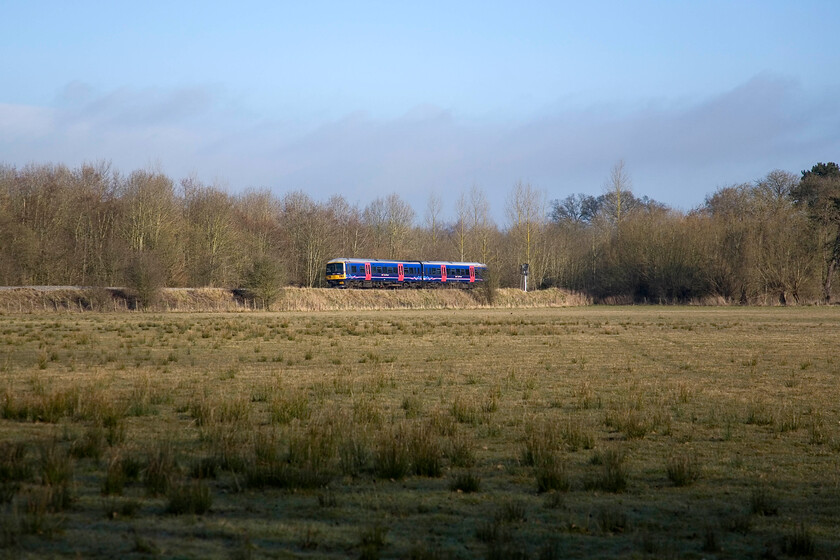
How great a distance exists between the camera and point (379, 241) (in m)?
90.6

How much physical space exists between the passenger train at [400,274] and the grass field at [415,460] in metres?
47.3

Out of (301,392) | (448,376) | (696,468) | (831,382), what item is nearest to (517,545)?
(696,468)

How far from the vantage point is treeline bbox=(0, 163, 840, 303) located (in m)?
57.2

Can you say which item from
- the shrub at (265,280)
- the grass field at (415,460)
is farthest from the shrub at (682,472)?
the shrub at (265,280)

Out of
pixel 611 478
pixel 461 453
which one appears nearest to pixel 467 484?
pixel 461 453

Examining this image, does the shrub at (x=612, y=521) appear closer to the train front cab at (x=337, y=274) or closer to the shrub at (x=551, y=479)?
the shrub at (x=551, y=479)

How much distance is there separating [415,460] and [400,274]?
62.1 meters

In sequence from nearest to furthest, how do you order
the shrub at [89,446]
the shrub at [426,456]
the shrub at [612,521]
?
the shrub at [612,521] → the shrub at [426,456] → the shrub at [89,446]

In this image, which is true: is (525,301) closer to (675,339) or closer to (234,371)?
(675,339)

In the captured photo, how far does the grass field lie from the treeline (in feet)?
123

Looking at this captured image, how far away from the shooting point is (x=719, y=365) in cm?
1908

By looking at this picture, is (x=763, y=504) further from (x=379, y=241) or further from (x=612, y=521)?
(x=379, y=241)

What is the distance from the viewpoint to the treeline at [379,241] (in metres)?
57.2

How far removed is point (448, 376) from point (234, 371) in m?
4.54
